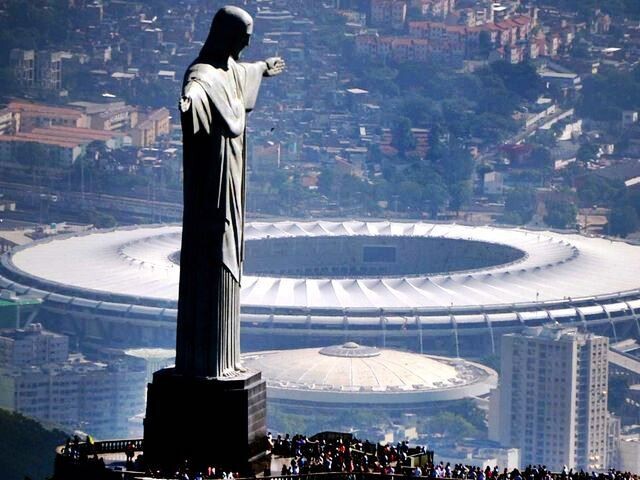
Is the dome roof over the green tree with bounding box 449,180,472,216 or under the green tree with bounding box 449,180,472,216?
over

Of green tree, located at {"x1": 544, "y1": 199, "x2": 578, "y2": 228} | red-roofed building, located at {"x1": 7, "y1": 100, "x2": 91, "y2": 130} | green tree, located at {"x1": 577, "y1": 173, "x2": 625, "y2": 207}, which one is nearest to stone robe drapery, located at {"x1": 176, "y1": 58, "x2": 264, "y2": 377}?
green tree, located at {"x1": 544, "y1": 199, "x2": 578, "y2": 228}

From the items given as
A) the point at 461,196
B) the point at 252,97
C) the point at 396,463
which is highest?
the point at 252,97

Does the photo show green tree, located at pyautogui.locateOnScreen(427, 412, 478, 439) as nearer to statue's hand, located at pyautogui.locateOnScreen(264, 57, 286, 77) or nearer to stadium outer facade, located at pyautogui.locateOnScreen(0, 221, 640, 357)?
stadium outer facade, located at pyautogui.locateOnScreen(0, 221, 640, 357)

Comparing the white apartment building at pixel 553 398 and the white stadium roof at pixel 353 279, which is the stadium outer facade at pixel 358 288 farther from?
the white apartment building at pixel 553 398

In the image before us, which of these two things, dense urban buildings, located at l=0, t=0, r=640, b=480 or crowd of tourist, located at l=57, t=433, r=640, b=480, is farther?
dense urban buildings, located at l=0, t=0, r=640, b=480

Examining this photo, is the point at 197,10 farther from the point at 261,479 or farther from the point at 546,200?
the point at 261,479

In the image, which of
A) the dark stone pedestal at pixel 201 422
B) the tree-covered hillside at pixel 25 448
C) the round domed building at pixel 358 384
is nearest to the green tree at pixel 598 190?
the round domed building at pixel 358 384

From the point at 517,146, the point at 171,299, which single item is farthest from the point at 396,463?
the point at 517,146

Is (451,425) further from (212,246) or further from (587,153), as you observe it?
(212,246)
